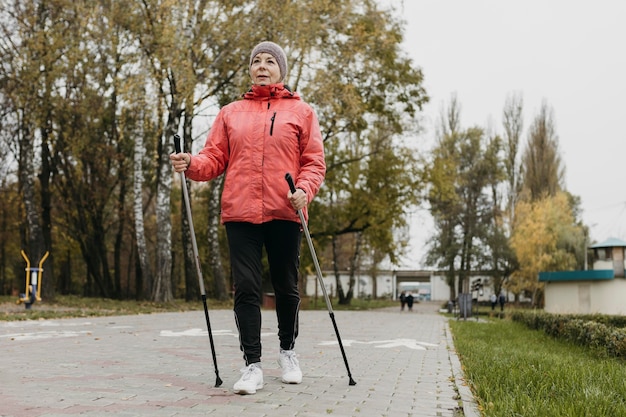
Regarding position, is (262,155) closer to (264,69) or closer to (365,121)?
(264,69)

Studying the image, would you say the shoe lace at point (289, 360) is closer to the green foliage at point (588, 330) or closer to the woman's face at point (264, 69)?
the woman's face at point (264, 69)

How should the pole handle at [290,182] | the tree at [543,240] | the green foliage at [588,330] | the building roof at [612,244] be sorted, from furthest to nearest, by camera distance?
the tree at [543,240]
the building roof at [612,244]
the green foliage at [588,330]
the pole handle at [290,182]

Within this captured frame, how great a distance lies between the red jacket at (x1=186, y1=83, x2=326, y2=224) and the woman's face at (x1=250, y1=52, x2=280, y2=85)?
2.9 inches

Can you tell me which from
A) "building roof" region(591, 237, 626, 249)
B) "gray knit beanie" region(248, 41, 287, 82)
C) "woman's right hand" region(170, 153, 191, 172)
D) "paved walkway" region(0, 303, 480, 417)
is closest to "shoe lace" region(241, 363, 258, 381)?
"paved walkway" region(0, 303, 480, 417)

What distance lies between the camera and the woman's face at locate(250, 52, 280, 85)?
4918 mm

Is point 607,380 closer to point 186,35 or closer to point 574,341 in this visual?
point 574,341

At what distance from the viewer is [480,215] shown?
167ft

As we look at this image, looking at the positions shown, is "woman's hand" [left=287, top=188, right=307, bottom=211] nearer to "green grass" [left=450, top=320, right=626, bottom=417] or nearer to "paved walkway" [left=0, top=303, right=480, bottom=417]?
"paved walkway" [left=0, top=303, right=480, bottom=417]

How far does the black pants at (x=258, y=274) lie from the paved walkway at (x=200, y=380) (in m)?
0.36

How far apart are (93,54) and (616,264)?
66.0 ft

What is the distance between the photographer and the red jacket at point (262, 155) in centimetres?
468

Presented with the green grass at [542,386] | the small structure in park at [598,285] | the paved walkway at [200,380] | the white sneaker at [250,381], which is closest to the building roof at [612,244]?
the small structure in park at [598,285]

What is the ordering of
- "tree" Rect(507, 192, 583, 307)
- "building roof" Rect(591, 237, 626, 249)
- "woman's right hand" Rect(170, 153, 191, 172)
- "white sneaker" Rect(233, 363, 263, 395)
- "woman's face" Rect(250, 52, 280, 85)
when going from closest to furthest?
"white sneaker" Rect(233, 363, 263, 395)
"woman's right hand" Rect(170, 153, 191, 172)
"woman's face" Rect(250, 52, 280, 85)
"building roof" Rect(591, 237, 626, 249)
"tree" Rect(507, 192, 583, 307)

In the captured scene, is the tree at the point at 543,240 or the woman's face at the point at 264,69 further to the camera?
the tree at the point at 543,240
